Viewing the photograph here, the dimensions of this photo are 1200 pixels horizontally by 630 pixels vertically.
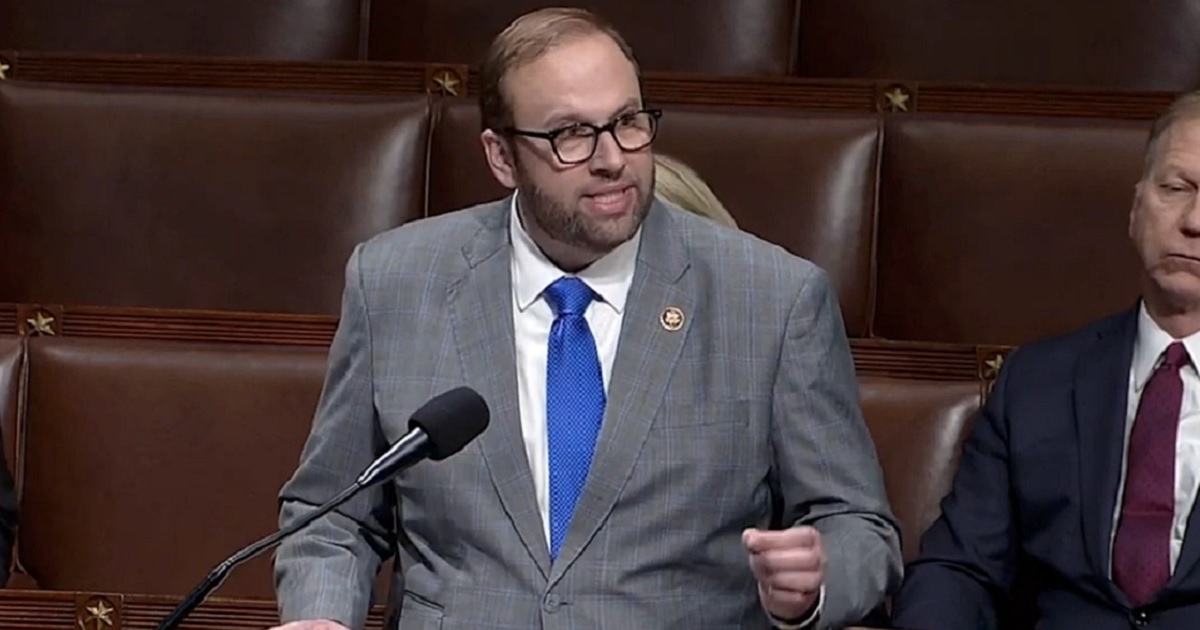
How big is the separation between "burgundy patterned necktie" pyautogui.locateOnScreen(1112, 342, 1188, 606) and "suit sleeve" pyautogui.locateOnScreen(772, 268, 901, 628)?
116 mm

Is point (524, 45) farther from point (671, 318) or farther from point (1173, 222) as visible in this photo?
point (1173, 222)

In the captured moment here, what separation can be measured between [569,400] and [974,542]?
0.21m

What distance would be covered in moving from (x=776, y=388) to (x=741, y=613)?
87mm

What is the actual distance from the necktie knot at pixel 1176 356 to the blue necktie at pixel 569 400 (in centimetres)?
25

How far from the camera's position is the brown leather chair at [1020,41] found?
43.0 inches

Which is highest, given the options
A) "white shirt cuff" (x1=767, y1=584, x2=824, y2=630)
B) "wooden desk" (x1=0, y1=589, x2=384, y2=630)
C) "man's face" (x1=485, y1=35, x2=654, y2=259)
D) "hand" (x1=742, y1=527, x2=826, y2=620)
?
"man's face" (x1=485, y1=35, x2=654, y2=259)

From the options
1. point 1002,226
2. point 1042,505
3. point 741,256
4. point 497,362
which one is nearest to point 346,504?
point 497,362

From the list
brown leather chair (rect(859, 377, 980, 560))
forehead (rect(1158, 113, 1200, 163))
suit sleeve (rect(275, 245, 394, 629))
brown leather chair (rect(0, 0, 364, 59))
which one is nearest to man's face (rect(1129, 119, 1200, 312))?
forehead (rect(1158, 113, 1200, 163))

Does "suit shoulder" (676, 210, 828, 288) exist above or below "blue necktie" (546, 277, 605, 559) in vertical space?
above

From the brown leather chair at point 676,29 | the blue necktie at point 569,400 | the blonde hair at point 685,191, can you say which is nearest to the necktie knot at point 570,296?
the blue necktie at point 569,400

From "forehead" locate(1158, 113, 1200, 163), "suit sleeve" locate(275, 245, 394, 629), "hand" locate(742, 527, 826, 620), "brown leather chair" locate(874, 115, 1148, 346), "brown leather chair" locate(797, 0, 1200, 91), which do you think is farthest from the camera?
"brown leather chair" locate(797, 0, 1200, 91)

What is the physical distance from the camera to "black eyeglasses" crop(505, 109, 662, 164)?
0.72 metres

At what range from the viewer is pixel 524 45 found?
0.75 m

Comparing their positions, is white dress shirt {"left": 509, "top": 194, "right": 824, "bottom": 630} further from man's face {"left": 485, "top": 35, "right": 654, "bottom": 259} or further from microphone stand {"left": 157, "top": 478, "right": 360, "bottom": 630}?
microphone stand {"left": 157, "top": 478, "right": 360, "bottom": 630}
